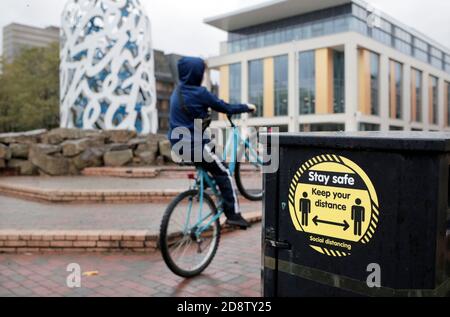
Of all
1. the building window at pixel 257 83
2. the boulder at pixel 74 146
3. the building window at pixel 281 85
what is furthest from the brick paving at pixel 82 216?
the building window at pixel 257 83

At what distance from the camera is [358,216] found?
175 centimetres

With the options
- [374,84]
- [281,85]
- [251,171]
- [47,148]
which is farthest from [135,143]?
[374,84]

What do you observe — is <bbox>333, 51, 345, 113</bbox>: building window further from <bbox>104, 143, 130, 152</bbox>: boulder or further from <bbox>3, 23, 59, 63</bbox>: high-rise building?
<bbox>104, 143, 130, 152</bbox>: boulder

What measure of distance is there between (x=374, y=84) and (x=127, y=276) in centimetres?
4399

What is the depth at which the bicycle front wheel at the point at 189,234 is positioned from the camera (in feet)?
11.7

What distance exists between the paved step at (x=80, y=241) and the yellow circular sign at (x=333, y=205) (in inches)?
116

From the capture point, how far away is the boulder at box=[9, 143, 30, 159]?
12125 millimetres

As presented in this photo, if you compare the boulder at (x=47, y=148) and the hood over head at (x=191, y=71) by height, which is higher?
the hood over head at (x=191, y=71)

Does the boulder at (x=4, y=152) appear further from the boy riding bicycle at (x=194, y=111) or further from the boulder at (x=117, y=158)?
the boy riding bicycle at (x=194, y=111)

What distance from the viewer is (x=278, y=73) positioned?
149 ft

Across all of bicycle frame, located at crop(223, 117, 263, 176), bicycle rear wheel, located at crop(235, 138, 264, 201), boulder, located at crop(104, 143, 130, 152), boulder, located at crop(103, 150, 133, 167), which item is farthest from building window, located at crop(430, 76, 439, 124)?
bicycle frame, located at crop(223, 117, 263, 176)

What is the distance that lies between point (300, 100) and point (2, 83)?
2608cm

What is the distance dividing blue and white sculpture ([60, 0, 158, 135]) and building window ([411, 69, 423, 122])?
1488 inches
